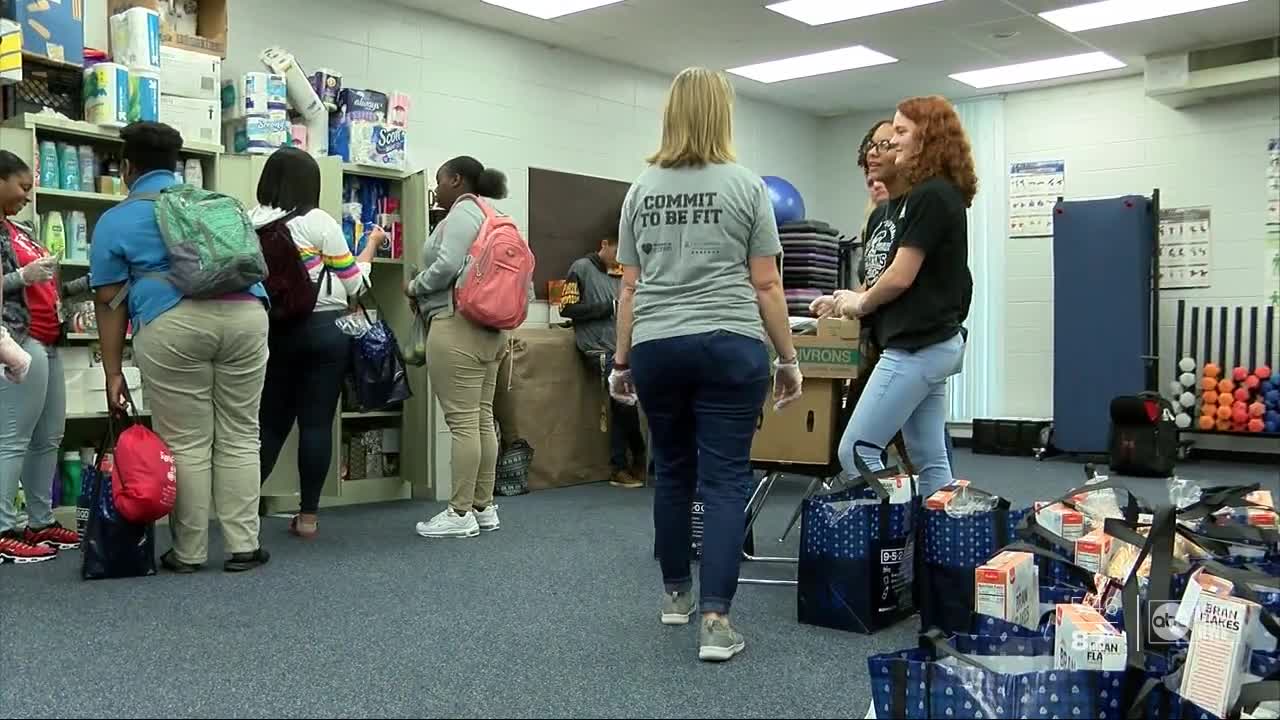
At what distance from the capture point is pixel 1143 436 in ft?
21.6

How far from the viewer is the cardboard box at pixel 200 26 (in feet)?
14.6

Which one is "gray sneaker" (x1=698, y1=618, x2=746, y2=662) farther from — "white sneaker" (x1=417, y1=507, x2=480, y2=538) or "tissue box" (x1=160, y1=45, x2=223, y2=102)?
"tissue box" (x1=160, y1=45, x2=223, y2=102)

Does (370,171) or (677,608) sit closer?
(677,608)

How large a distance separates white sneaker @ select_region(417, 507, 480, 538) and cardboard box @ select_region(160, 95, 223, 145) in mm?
1764

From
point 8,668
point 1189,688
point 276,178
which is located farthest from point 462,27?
point 1189,688

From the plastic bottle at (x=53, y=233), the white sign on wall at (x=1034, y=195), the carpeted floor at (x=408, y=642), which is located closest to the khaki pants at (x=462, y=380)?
the carpeted floor at (x=408, y=642)

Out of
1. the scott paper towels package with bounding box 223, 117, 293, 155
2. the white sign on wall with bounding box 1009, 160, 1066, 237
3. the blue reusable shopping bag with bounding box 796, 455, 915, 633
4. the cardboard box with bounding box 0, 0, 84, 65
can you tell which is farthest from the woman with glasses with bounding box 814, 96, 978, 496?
the white sign on wall with bounding box 1009, 160, 1066, 237

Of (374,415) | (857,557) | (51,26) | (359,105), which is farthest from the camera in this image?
(374,415)

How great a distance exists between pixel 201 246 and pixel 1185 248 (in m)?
6.59

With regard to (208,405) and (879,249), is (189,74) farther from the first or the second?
(879,249)

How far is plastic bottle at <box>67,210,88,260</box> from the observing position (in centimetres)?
421

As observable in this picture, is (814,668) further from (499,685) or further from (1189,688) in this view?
(1189,688)

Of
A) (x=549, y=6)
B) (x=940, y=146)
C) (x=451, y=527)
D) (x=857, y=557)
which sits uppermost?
(x=549, y=6)

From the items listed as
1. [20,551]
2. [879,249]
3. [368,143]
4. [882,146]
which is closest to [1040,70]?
[368,143]
